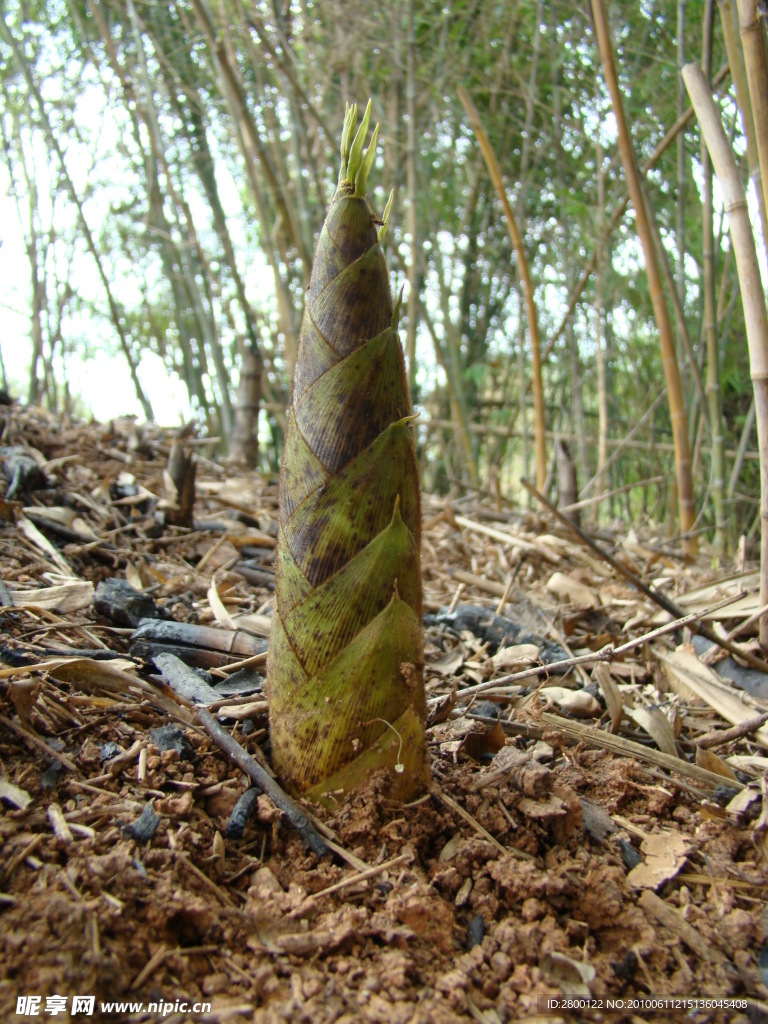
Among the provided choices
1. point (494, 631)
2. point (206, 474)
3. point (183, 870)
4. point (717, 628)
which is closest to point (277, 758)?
point (183, 870)

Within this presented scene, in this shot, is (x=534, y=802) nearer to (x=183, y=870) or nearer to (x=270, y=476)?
(x=183, y=870)

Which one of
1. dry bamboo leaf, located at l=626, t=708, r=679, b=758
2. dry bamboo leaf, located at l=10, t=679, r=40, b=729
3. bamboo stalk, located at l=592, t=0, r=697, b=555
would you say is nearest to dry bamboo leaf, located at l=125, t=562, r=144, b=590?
dry bamboo leaf, located at l=10, t=679, r=40, b=729

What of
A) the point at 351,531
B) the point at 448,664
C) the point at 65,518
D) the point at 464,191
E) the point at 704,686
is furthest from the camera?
the point at 464,191

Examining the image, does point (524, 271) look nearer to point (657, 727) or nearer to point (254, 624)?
point (254, 624)

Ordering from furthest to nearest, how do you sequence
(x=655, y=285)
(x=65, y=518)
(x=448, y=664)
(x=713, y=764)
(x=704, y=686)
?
1. (x=655, y=285)
2. (x=65, y=518)
3. (x=448, y=664)
4. (x=704, y=686)
5. (x=713, y=764)

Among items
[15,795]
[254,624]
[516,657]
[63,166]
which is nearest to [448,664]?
[516,657]

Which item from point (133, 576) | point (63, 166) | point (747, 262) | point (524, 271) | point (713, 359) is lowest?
point (133, 576)

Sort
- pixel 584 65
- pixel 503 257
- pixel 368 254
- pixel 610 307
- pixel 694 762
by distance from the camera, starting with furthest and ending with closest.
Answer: pixel 503 257, pixel 610 307, pixel 584 65, pixel 694 762, pixel 368 254
